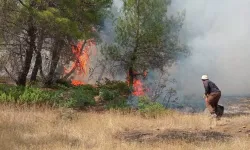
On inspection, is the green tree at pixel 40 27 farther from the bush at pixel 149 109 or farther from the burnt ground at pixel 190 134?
the burnt ground at pixel 190 134

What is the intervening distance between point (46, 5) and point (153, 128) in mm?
7989

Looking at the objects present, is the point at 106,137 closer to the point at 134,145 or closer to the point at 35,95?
the point at 134,145

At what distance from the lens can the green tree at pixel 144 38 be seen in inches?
953

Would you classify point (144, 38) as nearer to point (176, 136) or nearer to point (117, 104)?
point (117, 104)

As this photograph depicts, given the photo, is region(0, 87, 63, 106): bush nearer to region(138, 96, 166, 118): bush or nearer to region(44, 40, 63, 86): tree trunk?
region(44, 40, 63, 86): tree trunk

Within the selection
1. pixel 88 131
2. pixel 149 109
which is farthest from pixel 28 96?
pixel 88 131

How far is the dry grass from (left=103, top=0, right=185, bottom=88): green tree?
1175 centimetres

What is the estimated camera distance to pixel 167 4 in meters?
25.2

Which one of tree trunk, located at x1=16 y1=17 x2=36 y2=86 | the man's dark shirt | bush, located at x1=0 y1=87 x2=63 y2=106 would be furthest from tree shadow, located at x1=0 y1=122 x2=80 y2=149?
tree trunk, located at x1=16 y1=17 x2=36 y2=86

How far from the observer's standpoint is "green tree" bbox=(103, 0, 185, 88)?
2422 centimetres

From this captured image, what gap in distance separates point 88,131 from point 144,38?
14.9 m

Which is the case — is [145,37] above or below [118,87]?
above

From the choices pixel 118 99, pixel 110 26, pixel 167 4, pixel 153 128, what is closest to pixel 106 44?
pixel 110 26

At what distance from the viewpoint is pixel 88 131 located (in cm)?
994
